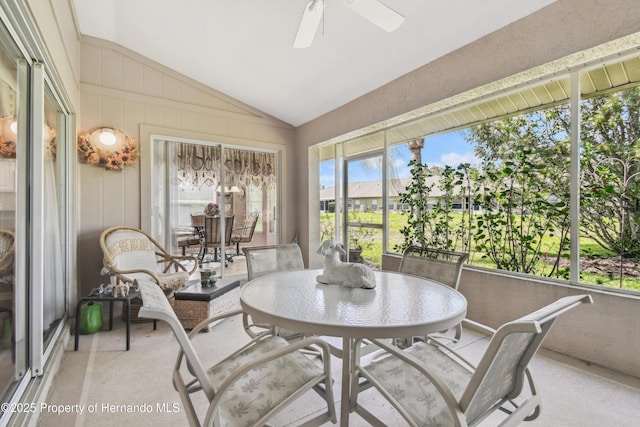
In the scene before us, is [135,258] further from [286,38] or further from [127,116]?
[286,38]

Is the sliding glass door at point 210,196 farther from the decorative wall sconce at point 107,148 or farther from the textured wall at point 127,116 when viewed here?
the decorative wall sconce at point 107,148

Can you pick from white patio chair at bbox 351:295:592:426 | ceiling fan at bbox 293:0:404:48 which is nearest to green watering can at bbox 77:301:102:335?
white patio chair at bbox 351:295:592:426

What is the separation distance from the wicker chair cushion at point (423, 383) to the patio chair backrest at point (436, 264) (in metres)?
0.67

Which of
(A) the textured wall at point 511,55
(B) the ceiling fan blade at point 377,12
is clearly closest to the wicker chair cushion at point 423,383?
(B) the ceiling fan blade at point 377,12

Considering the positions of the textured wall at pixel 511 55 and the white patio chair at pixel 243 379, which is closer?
the white patio chair at pixel 243 379

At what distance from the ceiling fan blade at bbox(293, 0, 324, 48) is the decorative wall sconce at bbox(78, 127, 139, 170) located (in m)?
2.62

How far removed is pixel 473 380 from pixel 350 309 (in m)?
0.58

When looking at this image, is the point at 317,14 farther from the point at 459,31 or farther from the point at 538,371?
the point at 538,371

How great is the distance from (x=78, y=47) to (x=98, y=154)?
1.18 m

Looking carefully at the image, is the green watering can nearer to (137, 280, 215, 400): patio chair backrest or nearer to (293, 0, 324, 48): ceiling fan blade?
(137, 280, 215, 400): patio chair backrest

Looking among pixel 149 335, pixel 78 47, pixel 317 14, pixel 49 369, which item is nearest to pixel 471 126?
pixel 317 14

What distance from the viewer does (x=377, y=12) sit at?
1794 mm

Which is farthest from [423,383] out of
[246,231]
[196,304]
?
[246,231]

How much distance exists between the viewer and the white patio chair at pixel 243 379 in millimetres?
1047
